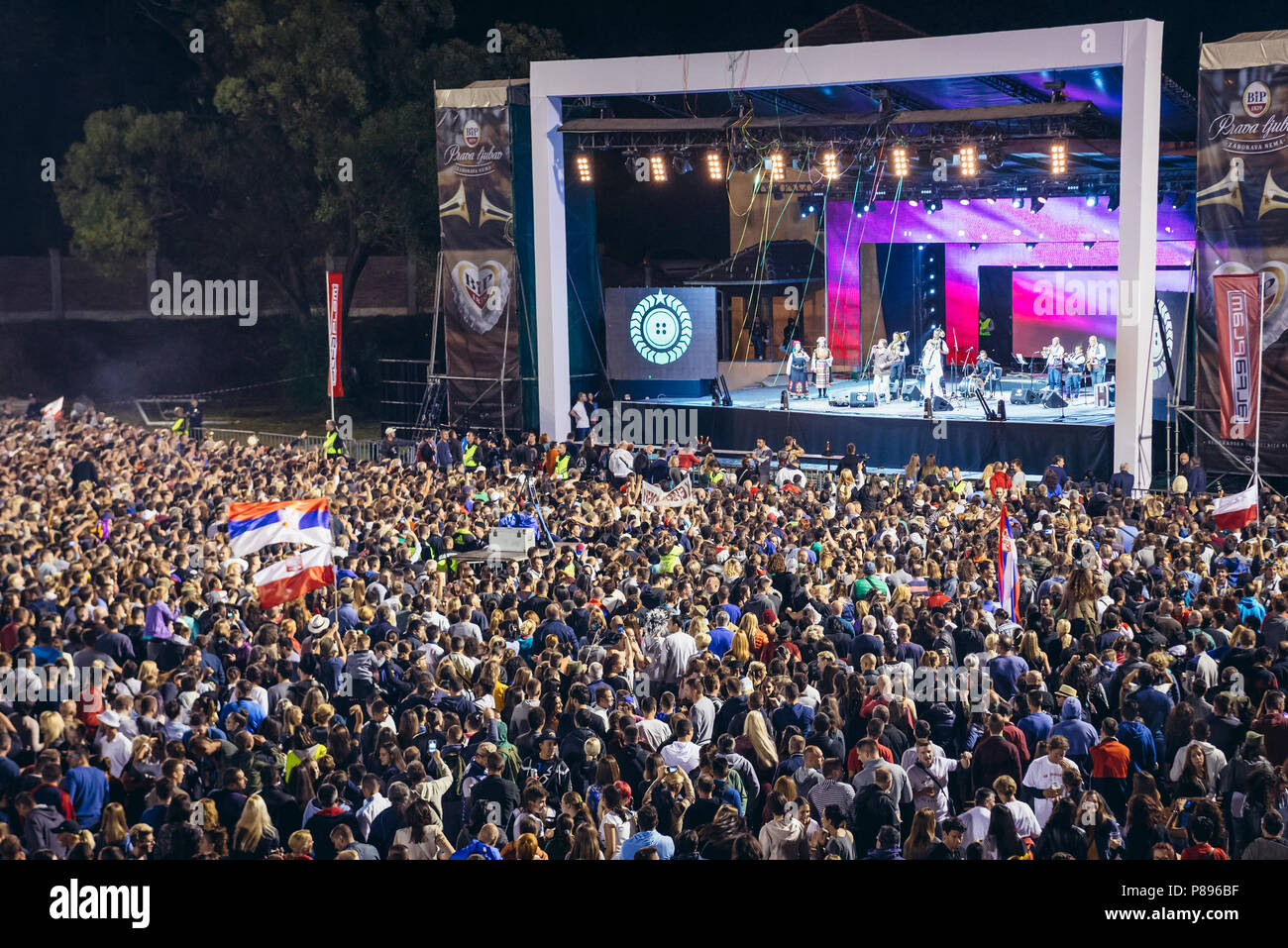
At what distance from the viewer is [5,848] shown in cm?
743

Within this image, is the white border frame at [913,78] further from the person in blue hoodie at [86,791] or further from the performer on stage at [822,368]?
the person in blue hoodie at [86,791]

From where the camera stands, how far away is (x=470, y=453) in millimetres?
24672

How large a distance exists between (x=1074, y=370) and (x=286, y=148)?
2170 cm

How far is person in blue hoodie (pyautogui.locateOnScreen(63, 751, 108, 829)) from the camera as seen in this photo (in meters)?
8.79

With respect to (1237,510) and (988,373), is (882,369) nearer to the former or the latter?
(988,373)

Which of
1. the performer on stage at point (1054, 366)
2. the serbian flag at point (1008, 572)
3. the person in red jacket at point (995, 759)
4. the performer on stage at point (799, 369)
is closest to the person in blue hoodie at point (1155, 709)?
the person in red jacket at point (995, 759)

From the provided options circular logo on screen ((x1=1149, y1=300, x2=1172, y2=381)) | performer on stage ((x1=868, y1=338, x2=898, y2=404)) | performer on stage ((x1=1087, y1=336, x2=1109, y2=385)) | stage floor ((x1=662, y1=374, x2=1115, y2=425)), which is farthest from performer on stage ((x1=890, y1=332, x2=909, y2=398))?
circular logo on screen ((x1=1149, y1=300, x2=1172, y2=381))

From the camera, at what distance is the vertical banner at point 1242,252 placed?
67.7ft

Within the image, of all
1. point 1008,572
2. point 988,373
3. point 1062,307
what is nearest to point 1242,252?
point 988,373

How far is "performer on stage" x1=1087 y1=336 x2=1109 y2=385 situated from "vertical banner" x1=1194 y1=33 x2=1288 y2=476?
4409 millimetres

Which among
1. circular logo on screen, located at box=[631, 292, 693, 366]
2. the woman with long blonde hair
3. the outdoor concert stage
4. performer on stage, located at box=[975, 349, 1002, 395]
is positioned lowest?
the woman with long blonde hair

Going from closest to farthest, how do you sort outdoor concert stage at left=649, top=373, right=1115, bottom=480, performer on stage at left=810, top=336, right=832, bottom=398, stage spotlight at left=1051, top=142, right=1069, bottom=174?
stage spotlight at left=1051, top=142, right=1069, bottom=174 → outdoor concert stage at left=649, top=373, right=1115, bottom=480 → performer on stage at left=810, top=336, right=832, bottom=398

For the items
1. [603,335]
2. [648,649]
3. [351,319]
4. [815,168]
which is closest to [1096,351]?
[815,168]

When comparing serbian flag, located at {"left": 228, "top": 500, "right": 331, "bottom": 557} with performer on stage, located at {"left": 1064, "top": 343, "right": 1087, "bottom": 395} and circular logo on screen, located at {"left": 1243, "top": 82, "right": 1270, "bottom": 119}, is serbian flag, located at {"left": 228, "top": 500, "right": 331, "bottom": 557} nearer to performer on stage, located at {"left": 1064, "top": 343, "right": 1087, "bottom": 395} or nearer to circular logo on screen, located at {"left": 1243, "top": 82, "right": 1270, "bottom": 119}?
circular logo on screen, located at {"left": 1243, "top": 82, "right": 1270, "bottom": 119}
